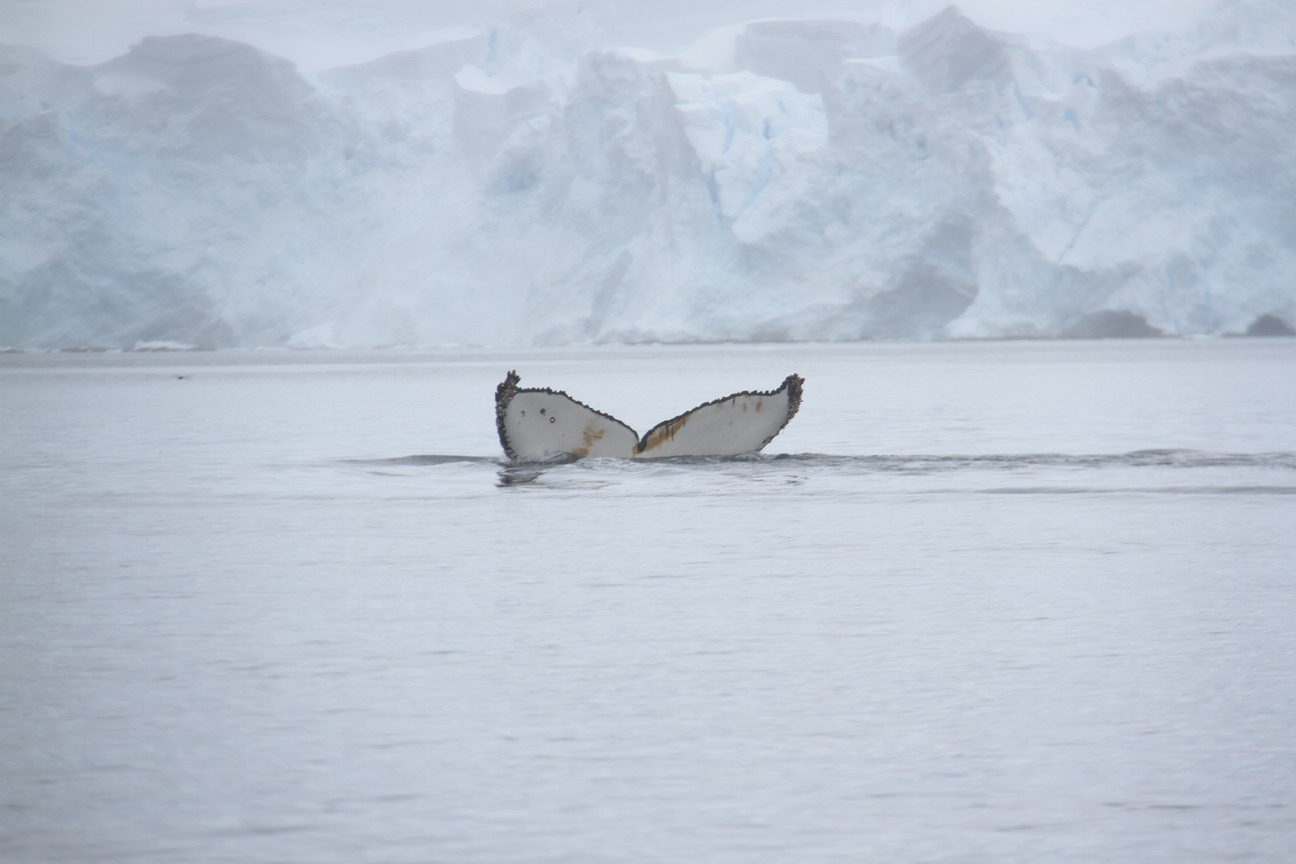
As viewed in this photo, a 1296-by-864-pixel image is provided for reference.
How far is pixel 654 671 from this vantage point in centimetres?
552

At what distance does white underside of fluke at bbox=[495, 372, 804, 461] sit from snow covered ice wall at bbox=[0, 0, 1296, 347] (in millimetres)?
45297

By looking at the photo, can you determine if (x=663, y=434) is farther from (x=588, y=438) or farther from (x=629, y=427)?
(x=588, y=438)

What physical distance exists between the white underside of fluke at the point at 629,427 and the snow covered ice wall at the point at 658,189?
45.3 metres

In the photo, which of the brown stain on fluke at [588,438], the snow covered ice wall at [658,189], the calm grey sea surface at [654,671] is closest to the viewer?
the calm grey sea surface at [654,671]

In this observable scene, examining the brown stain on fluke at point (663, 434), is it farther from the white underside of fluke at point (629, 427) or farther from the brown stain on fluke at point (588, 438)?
the brown stain on fluke at point (588, 438)

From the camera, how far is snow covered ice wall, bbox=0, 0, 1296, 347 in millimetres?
58875

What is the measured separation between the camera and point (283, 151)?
264 feet

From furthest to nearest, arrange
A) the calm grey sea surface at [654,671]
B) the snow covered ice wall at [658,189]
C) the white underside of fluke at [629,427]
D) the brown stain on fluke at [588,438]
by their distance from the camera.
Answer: the snow covered ice wall at [658,189] → the brown stain on fluke at [588,438] → the white underside of fluke at [629,427] → the calm grey sea surface at [654,671]

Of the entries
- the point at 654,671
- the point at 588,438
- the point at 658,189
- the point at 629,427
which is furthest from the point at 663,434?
the point at 658,189

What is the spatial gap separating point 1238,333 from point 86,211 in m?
55.0

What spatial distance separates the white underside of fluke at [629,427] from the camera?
16.2 meters

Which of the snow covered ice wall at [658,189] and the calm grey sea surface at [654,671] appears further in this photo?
the snow covered ice wall at [658,189]

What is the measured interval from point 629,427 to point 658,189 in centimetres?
5551

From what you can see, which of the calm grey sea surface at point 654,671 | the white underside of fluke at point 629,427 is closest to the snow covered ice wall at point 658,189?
the white underside of fluke at point 629,427
